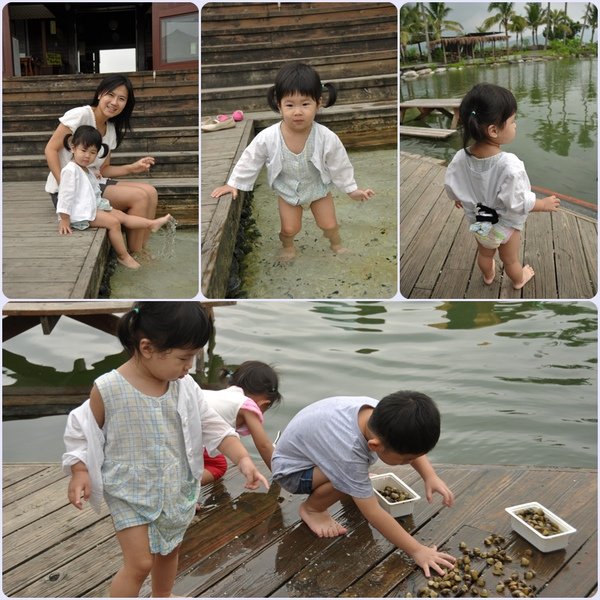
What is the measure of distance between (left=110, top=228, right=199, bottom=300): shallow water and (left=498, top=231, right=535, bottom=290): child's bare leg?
1.16 metres

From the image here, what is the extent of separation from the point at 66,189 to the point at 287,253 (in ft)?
2.84

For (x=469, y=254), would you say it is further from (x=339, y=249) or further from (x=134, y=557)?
(x=134, y=557)

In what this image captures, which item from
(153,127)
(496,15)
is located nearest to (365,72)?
(496,15)

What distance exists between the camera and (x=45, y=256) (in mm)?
2512

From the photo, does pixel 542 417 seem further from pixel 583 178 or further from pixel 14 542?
pixel 14 542

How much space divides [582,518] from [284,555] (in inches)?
38.9

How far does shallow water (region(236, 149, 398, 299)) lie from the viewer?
2.61 meters

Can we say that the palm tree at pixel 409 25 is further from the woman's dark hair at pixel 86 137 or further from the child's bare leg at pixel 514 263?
the woman's dark hair at pixel 86 137

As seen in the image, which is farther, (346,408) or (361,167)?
(361,167)

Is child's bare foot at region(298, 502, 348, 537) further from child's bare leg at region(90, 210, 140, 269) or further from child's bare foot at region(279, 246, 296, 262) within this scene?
child's bare leg at region(90, 210, 140, 269)

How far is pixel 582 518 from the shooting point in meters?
2.34

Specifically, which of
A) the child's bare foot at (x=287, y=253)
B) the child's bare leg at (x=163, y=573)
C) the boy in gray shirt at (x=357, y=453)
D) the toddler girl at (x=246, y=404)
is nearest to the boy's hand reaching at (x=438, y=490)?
the boy in gray shirt at (x=357, y=453)

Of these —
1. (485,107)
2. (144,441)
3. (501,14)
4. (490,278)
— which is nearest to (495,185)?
(485,107)

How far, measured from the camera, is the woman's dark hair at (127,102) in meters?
2.76
